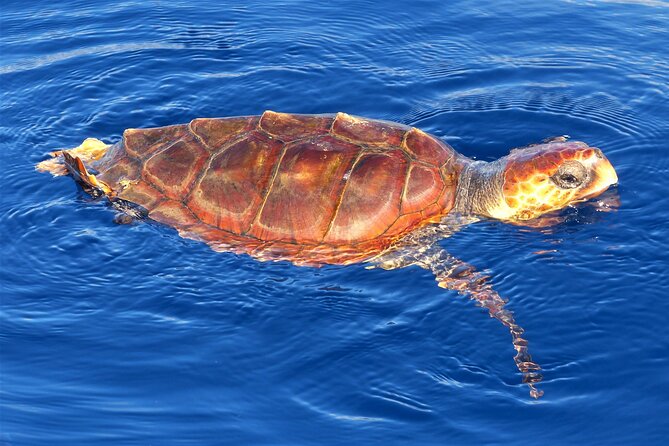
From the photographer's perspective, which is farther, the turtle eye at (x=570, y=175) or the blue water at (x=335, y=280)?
the turtle eye at (x=570, y=175)

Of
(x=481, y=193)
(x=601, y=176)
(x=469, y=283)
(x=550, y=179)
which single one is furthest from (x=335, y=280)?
(x=601, y=176)

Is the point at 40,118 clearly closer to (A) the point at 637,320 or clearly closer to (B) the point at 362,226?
(B) the point at 362,226

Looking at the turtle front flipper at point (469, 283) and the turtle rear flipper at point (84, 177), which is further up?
the turtle rear flipper at point (84, 177)

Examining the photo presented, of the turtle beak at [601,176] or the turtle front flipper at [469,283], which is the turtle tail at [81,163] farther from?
the turtle beak at [601,176]

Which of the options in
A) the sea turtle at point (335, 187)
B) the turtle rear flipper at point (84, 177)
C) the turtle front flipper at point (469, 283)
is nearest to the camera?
the turtle front flipper at point (469, 283)

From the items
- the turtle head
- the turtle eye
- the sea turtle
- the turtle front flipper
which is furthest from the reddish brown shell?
the turtle eye

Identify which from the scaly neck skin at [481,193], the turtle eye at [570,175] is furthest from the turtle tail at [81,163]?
the turtle eye at [570,175]

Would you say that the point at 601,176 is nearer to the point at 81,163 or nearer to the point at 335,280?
the point at 335,280
